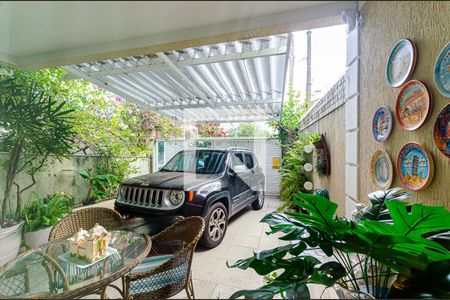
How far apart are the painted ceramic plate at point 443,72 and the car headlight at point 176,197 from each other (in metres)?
1.31

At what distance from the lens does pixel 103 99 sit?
1.02 meters

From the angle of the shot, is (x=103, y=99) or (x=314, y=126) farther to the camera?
(x=314, y=126)

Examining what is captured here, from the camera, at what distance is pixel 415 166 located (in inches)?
30.7

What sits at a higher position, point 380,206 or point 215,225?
point 380,206

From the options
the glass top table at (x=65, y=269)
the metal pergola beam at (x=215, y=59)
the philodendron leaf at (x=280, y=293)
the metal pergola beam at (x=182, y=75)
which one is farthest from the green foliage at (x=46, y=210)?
the philodendron leaf at (x=280, y=293)

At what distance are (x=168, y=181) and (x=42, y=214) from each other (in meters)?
0.68

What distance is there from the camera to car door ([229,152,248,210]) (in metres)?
1.80

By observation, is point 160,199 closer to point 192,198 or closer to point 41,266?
point 192,198

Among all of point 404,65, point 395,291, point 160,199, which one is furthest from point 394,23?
point 160,199

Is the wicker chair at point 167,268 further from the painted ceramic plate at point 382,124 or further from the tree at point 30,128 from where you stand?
the painted ceramic plate at point 382,124

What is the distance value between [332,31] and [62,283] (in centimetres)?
143

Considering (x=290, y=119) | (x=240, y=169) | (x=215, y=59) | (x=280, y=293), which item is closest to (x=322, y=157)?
(x=290, y=119)

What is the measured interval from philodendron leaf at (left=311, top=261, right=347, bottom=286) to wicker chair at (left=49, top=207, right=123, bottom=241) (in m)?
0.92

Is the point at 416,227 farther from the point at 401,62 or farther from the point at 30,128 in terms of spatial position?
the point at 30,128
